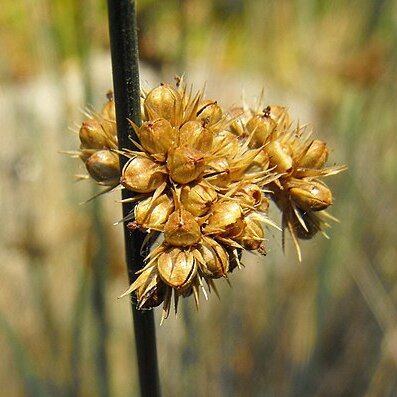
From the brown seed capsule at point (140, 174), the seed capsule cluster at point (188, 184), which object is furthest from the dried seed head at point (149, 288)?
the brown seed capsule at point (140, 174)

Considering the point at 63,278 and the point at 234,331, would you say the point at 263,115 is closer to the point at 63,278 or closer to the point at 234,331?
the point at 234,331

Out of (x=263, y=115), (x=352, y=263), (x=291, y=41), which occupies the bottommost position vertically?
(x=352, y=263)

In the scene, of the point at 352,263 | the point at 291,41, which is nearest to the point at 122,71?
the point at 352,263

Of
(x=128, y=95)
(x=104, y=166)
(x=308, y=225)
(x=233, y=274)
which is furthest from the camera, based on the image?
(x=233, y=274)

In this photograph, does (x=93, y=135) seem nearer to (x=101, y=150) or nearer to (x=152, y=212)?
(x=101, y=150)

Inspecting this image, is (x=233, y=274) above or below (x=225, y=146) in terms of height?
below

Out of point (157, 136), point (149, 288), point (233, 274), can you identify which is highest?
point (157, 136)

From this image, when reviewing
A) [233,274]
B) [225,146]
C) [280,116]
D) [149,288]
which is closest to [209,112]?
[225,146]
